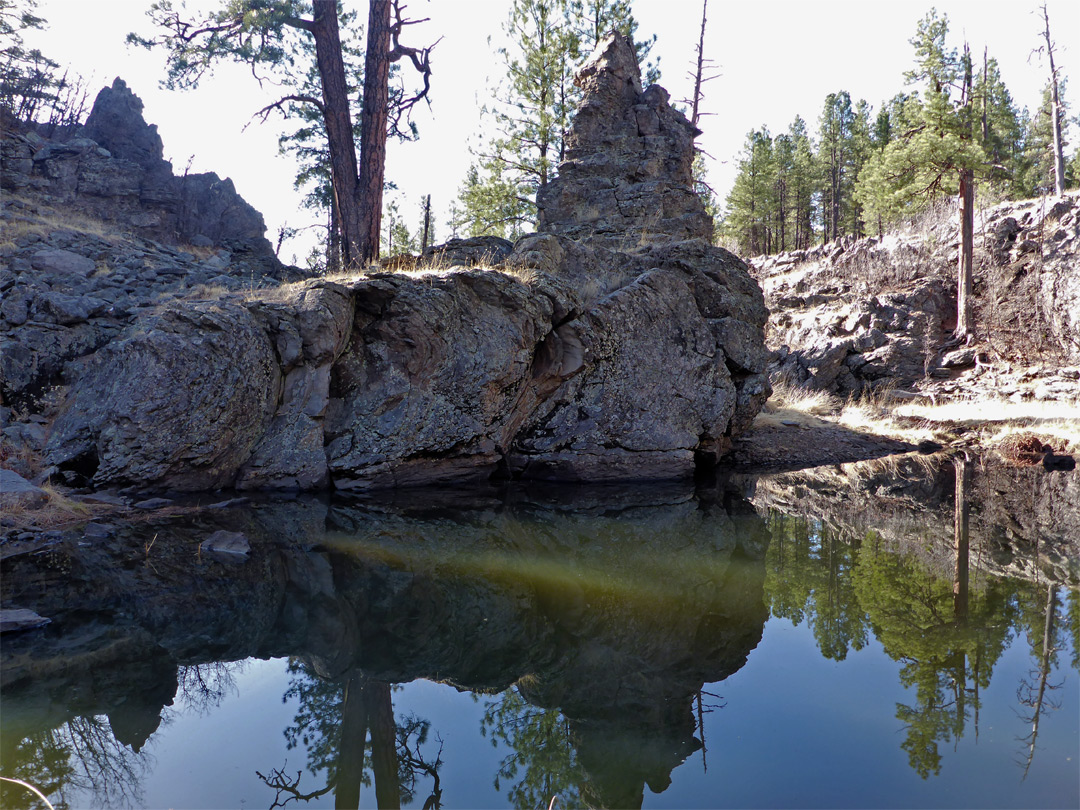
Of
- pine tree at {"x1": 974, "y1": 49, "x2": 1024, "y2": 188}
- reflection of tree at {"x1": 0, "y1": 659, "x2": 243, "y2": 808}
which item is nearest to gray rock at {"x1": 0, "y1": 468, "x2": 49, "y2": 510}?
reflection of tree at {"x1": 0, "y1": 659, "x2": 243, "y2": 808}

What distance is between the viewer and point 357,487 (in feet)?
35.8

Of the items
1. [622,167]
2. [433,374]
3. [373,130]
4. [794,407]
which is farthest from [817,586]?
[794,407]

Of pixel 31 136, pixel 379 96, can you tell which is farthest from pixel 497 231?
pixel 31 136

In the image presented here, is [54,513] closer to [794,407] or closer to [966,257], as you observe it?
[794,407]

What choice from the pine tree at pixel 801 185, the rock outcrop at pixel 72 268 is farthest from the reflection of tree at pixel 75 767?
the pine tree at pixel 801 185

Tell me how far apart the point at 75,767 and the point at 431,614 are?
2.55 m

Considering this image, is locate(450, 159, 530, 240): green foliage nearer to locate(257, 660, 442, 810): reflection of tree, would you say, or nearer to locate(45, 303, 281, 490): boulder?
locate(45, 303, 281, 490): boulder

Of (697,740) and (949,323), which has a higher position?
(949,323)

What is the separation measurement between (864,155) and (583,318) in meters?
39.4

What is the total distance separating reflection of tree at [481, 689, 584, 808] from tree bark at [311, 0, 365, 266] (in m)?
12.6

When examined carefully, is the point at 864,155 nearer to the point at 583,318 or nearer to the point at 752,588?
the point at 583,318

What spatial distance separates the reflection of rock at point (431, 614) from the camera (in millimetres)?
3953

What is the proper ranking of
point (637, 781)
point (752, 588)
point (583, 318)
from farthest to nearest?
1. point (583, 318)
2. point (752, 588)
3. point (637, 781)

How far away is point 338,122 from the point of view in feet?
48.8
